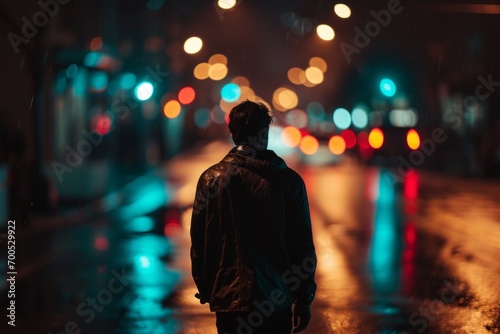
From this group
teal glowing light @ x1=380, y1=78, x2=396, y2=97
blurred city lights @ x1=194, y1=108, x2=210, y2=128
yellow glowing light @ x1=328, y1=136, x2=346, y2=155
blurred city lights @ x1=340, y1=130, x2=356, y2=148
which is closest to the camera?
teal glowing light @ x1=380, y1=78, x2=396, y2=97

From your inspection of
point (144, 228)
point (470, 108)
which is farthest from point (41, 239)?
point (470, 108)

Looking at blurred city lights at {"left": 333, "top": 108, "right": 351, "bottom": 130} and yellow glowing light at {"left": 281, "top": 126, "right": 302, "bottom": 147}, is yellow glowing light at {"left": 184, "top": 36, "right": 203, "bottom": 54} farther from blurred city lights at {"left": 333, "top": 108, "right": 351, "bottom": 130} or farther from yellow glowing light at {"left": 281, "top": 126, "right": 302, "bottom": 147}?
yellow glowing light at {"left": 281, "top": 126, "right": 302, "bottom": 147}

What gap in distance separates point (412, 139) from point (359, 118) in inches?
402

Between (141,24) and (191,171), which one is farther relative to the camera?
(141,24)

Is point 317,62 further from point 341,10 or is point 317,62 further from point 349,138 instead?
point 341,10

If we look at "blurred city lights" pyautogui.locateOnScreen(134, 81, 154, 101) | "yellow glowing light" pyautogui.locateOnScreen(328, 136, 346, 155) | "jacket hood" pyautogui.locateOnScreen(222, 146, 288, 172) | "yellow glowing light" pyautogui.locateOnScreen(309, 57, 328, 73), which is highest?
"yellow glowing light" pyautogui.locateOnScreen(309, 57, 328, 73)

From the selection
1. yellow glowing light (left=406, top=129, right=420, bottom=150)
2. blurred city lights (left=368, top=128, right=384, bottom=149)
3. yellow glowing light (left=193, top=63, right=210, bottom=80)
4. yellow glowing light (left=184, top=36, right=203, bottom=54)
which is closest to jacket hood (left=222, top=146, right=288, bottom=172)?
yellow glowing light (left=184, top=36, right=203, bottom=54)

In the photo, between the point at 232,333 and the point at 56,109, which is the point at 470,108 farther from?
the point at 232,333

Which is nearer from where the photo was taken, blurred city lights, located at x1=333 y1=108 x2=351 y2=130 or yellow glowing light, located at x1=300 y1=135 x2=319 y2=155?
yellow glowing light, located at x1=300 y1=135 x2=319 y2=155

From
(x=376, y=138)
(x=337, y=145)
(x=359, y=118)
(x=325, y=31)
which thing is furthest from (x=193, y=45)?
(x=337, y=145)

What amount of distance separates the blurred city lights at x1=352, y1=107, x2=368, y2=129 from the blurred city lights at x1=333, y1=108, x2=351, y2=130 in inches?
167

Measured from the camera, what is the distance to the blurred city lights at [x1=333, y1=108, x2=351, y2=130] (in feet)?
165

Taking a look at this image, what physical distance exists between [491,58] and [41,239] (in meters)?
30.4

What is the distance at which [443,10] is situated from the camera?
701 inches
